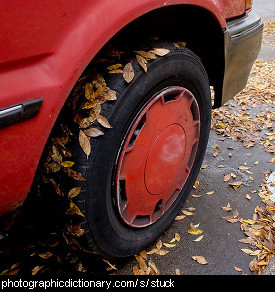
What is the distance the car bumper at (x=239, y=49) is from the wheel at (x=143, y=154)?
304 mm

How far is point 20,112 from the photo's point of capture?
0.91 meters

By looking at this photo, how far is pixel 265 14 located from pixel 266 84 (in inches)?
425

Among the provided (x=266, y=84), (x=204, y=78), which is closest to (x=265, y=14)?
(x=266, y=84)

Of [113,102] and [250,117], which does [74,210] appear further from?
[250,117]

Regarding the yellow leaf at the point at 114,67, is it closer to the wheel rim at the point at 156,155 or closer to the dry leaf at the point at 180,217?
the wheel rim at the point at 156,155

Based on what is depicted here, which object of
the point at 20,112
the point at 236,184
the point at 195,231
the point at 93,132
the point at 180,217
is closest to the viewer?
the point at 20,112

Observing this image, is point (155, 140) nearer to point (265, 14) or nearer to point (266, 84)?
point (266, 84)

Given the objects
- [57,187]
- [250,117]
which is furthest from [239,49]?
[250,117]

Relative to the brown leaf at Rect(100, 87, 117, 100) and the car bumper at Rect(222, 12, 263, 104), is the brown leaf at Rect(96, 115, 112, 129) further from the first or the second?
the car bumper at Rect(222, 12, 263, 104)

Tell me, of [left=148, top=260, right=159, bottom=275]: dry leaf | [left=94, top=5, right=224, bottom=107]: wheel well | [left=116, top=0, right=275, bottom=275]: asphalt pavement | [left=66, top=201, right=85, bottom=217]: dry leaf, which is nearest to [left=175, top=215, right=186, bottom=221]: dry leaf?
[left=116, top=0, right=275, bottom=275]: asphalt pavement

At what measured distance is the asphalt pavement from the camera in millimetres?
1740

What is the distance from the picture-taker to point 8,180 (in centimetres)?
99

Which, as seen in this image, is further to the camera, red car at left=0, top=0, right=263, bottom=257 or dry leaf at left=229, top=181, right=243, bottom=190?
dry leaf at left=229, top=181, right=243, bottom=190

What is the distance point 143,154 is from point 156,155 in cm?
11
